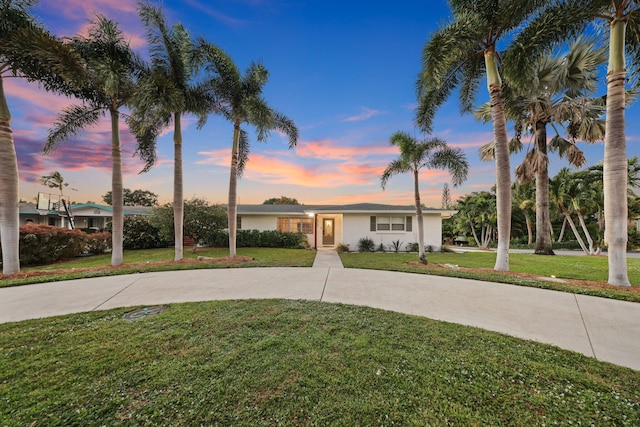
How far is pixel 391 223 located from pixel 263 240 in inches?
340

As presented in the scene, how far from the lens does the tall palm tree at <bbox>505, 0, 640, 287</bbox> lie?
5.74 meters

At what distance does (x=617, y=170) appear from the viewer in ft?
18.9

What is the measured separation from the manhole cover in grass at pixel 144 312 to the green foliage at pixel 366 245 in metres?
12.1

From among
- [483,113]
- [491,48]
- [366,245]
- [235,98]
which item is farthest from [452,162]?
[235,98]

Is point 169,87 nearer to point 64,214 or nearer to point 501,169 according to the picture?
point 501,169

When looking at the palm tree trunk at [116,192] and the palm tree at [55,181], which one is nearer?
the palm tree trunk at [116,192]

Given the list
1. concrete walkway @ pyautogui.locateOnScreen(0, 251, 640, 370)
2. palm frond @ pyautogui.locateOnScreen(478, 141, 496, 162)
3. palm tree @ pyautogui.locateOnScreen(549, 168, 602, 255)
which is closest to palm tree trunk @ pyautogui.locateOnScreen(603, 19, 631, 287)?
concrete walkway @ pyautogui.locateOnScreen(0, 251, 640, 370)

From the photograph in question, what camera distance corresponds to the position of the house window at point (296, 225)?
57.2 feet

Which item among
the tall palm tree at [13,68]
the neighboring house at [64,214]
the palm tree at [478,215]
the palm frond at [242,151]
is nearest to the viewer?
the tall palm tree at [13,68]

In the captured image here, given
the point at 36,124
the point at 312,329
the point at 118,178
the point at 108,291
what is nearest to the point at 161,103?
the point at 118,178

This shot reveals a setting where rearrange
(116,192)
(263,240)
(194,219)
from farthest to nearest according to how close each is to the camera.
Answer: (263,240)
(194,219)
(116,192)

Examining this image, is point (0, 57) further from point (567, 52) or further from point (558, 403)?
point (567, 52)

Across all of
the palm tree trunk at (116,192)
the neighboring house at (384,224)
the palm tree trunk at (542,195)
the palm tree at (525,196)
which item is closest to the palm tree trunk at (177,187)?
the palm tree trunk at (116,192)

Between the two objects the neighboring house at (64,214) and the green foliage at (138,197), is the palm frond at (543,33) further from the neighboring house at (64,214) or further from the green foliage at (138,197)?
the green foliage at (138,197)
